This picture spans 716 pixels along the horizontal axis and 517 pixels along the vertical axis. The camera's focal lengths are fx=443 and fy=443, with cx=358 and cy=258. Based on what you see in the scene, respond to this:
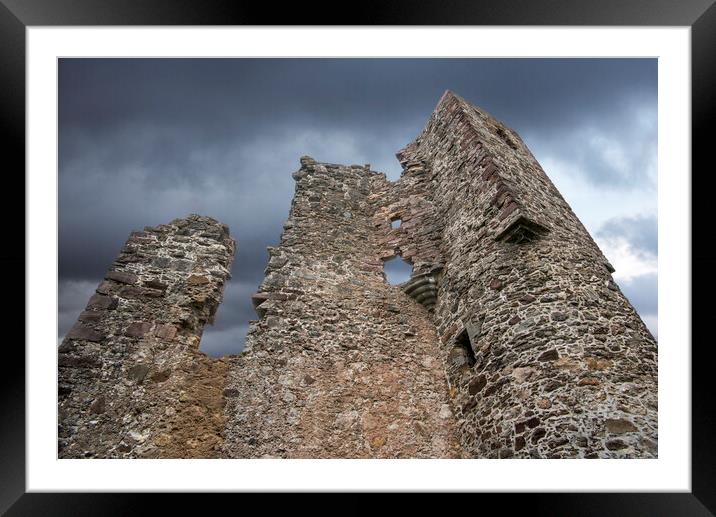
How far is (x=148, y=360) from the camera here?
6.17 meters

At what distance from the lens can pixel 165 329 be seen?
21.5 ft

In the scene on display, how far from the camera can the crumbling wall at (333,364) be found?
588 centimetres

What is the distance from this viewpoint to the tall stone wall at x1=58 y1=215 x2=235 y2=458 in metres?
5.51

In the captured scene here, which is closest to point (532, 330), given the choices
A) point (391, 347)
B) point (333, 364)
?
point (391, 347)

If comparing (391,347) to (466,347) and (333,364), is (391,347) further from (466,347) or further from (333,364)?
(466,347)

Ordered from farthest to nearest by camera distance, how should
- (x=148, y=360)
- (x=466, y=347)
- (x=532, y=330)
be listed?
1. (x=466, y=347)
2. (x=148, y=360)
3. (x=532, y=330)

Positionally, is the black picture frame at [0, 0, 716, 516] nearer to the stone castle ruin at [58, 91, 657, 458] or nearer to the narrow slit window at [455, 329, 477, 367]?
the stone castle ruin at [58, 91, 657, 458]
